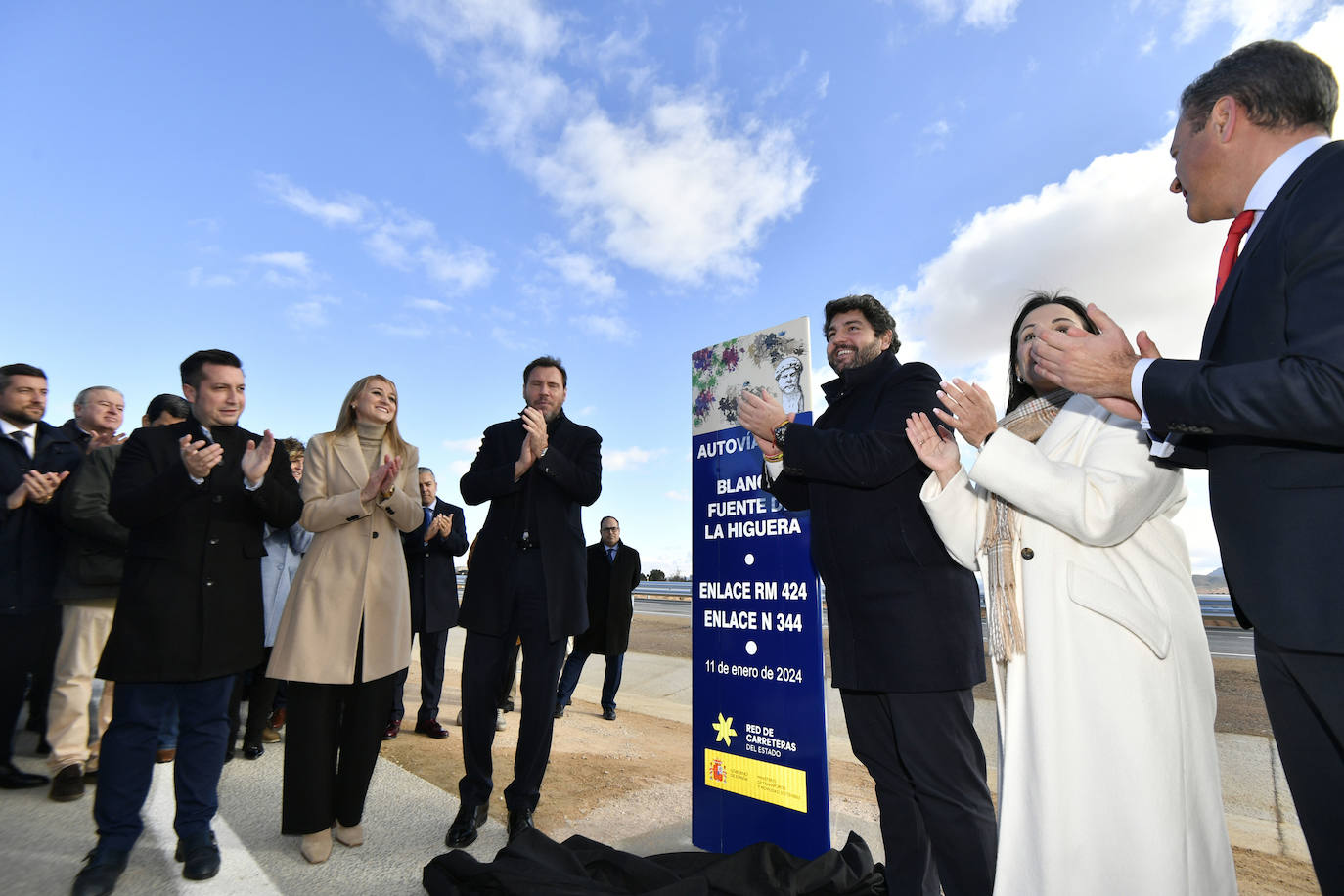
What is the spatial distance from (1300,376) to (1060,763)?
97 cm

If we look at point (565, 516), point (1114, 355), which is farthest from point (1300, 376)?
point (565, 516)

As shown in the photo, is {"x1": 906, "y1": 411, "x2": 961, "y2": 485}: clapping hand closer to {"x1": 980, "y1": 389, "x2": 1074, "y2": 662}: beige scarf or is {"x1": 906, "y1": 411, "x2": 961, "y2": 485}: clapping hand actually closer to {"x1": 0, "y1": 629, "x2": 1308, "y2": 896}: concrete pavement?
{"x1": 980, "y1": 389, "x2": 1074, "y2": 662}: beige scarf

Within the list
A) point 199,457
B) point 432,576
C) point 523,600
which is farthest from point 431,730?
point 199,457

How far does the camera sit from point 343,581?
10.9 feet

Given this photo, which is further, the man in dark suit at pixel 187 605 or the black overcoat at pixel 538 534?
the black overcoat at pixel 538 534

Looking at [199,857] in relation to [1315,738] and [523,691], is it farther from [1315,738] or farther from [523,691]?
[1315,738]

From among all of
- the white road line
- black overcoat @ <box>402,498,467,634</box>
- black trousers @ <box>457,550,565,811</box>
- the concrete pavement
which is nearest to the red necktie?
black trousers @ <box>457,550,565,811</box>

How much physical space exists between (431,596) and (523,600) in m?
2.78

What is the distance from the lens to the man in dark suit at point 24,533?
12.9 ft

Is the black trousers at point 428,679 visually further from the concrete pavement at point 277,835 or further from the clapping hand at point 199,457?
the clapping hand at point 199,457

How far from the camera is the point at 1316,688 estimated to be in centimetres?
124

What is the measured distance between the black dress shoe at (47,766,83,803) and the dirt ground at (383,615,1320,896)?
168cm

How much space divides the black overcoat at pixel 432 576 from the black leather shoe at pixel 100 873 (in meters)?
3.07

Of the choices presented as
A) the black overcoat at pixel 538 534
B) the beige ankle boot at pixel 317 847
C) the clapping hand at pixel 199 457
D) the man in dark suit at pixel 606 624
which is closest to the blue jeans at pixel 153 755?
the beige ankle boot at pixel 317 847
